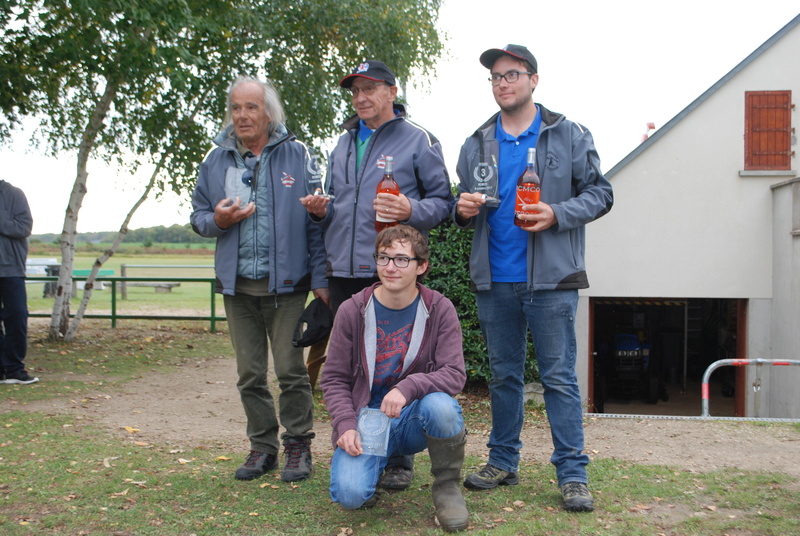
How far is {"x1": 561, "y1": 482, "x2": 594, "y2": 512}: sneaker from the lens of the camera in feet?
12.0

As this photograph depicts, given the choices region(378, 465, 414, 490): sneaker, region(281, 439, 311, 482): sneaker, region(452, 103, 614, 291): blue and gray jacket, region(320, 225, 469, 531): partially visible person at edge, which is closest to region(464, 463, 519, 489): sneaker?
region(378, 465, 414, 490): sneaker

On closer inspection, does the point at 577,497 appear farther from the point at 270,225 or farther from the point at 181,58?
the point at 181,58

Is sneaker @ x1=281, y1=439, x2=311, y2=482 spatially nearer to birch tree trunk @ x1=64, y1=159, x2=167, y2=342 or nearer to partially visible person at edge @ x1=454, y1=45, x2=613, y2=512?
partially visible person at edge @ x1=454, y1=45, x2=613, y2=512

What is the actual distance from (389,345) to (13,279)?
18.1ft

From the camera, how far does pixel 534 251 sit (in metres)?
3.81

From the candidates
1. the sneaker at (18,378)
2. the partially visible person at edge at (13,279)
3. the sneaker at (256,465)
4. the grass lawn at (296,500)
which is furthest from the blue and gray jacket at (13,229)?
the sneaker at (256,465)

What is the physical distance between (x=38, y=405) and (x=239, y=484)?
11.4 ft

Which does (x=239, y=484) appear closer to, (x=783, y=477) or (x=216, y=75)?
(x=783, y=477)

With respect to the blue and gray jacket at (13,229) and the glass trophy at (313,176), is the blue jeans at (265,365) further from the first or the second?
the blue and gray jacket at (13,229)

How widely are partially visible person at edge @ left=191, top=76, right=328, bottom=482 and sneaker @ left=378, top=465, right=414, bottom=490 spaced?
0.46m

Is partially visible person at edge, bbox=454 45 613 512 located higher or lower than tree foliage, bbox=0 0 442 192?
lower

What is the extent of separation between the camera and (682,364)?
17469 millimetres

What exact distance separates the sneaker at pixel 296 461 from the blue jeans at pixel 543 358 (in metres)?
1.08

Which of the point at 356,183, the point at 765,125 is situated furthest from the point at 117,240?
the point at 765,125
